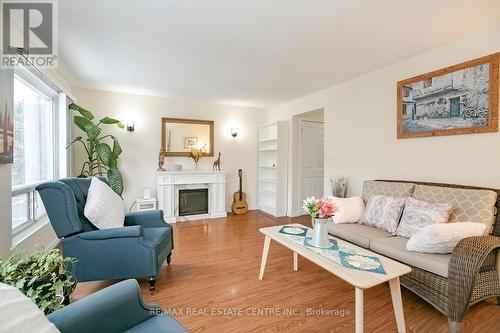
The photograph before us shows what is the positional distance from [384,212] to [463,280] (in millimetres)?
931

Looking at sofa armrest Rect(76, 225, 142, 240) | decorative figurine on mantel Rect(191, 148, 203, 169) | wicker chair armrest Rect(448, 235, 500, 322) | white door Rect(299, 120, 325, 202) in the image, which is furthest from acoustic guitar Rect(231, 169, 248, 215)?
wicker chair armrest Rect(448, 235, 500, 322)

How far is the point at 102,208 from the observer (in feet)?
6.88

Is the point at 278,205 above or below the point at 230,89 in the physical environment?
below

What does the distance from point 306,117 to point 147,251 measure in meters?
4.04

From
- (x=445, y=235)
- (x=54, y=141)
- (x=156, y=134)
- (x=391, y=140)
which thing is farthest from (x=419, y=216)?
(x=54, y=141)

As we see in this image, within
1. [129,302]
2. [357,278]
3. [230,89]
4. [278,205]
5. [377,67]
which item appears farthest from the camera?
[278,205]

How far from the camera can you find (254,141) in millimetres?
5512

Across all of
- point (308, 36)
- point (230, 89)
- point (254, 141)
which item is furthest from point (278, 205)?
point (308, 36)

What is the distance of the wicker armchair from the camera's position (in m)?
1.54

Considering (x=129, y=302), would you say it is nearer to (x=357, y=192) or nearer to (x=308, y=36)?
(x=308, y=36)

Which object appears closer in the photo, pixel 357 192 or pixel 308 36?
pixel 308 36

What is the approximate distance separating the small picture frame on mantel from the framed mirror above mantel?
3.40 metres

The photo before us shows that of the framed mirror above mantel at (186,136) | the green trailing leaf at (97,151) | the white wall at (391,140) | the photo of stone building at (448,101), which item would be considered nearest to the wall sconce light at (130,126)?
the green trailing leaf at (97,151)

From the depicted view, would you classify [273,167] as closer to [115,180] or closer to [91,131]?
[115,180]
